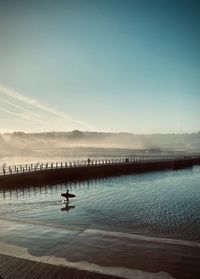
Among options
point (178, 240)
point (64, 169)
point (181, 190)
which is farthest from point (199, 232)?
point (64, 169)

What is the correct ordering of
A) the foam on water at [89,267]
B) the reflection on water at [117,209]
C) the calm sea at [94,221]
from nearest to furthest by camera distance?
the foam on water at [89,267], the calm sea at [94,221], the reflection on water at [117,209]

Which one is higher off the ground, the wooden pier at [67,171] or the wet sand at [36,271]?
the wooden pier at [67,171]

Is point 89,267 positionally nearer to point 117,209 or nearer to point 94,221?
point 94,221

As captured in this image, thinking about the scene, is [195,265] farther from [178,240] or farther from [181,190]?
[181,190]

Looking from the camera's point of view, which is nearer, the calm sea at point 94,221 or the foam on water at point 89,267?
the foam on water at point 89,267

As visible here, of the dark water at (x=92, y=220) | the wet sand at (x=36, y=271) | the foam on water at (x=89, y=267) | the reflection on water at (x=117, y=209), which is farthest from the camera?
the reflection on water at (x=117, y=209)

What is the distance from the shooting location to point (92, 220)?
921 inches

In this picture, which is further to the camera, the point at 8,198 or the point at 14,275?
the point at 8,198

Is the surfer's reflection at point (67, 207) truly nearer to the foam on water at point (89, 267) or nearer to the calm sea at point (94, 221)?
the calm sea at point (94, 221)

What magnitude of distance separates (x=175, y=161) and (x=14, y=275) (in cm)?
7946

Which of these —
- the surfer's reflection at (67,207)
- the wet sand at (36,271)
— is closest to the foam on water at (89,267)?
the wet sand at (36,271)

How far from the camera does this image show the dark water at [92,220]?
1692cm

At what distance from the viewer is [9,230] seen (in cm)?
1967

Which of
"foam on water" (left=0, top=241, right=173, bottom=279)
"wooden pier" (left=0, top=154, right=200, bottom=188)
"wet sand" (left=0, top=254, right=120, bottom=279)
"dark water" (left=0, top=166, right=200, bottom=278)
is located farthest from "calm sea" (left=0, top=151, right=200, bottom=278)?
"wooden pier" (left=0, top=154, right=200, bottom=188)
